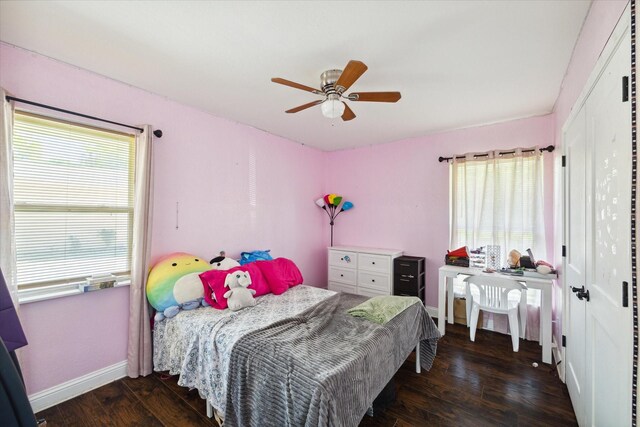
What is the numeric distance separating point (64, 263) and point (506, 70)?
3.85m

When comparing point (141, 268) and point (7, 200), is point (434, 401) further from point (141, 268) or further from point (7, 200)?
point (7, 200)

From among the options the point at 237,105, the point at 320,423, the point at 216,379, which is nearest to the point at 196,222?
the point at 237,105

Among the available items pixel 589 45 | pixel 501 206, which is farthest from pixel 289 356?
pixel 501 206

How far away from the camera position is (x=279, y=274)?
3.06 meters

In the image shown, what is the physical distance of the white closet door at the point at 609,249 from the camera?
3.48 feet

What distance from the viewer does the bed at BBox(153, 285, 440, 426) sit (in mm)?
1449

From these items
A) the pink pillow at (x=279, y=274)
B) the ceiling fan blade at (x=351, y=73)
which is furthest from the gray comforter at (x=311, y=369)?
the ceiling fan blade at (x=351, y=73)

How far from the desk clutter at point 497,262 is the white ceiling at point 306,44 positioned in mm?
1681

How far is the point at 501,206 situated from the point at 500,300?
1182 millimetres

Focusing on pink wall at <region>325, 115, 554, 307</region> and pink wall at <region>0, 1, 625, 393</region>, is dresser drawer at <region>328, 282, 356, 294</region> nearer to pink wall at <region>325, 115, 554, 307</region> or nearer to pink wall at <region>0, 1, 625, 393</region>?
pink wall at <region>0, 1, 625, 393</region>

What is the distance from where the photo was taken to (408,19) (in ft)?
5.36

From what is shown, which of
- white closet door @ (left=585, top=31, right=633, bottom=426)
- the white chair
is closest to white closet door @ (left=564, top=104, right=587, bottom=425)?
white closet door @ (left=585, top=31, right=633, bottom=426)

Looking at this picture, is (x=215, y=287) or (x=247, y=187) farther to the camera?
(x=247, y=187)

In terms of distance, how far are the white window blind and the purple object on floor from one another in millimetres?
1029
